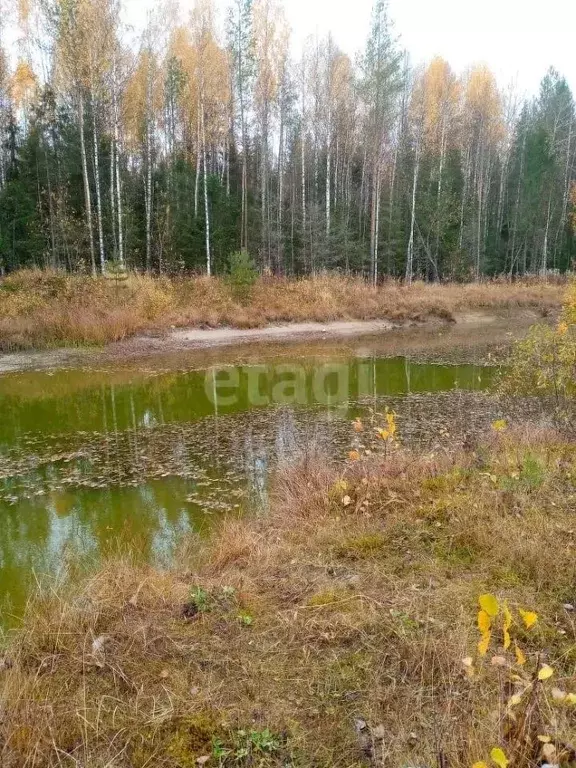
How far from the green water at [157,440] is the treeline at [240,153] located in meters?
7.60

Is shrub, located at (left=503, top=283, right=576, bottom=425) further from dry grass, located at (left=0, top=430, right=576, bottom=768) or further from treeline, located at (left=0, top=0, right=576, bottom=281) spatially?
treeline, located at (left=0, top=0, right=576, bottom=281)

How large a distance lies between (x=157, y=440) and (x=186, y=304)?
12.2 meters

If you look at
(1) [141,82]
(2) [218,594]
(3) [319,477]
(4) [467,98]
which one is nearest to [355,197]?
(4) [467,98]

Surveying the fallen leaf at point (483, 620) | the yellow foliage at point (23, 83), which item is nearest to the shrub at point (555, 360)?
the fallen leaf at point (483, 620)

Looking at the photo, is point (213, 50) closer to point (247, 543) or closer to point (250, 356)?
point (250, 356)

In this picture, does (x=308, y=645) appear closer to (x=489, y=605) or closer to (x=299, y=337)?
(x=489, y=605)

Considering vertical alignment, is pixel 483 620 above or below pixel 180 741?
above

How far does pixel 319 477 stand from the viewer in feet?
17.5

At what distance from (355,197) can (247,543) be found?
29.8 m

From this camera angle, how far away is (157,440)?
8.38 meters

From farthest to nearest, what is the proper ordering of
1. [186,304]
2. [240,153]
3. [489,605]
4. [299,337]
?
[240,153] → [186,304] → [299,337] → [489,605]

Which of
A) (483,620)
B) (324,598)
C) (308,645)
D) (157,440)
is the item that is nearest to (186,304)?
(157,440)

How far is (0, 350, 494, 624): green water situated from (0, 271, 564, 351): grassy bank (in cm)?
302

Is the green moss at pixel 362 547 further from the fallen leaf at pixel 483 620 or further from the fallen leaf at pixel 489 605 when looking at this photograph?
the fallen leaf at pixel 489 605
